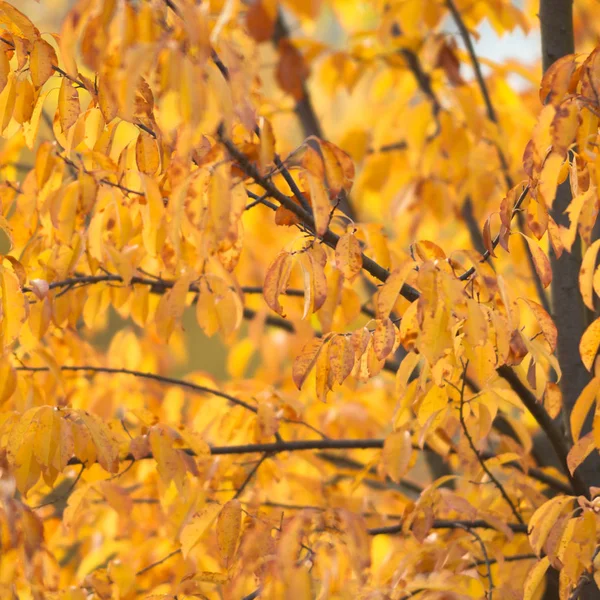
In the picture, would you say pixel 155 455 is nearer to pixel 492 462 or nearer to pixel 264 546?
pixel 264 546

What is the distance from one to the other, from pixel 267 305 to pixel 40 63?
2.15 ft

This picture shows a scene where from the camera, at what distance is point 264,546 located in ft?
4.18

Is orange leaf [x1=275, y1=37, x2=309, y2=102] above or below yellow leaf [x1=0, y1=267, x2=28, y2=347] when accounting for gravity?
above

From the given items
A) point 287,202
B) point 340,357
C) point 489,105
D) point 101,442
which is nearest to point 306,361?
point 340,357

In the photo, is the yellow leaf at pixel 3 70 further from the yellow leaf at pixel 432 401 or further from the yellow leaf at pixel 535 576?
the yellow leaf at pixel 535 576

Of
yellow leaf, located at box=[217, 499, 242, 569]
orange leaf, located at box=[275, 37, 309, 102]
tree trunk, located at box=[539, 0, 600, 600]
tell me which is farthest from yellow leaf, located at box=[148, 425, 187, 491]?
orange leaf, located at box=[275, 37, 309, 102]

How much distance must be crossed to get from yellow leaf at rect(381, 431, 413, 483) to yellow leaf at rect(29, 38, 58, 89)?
0.92 m

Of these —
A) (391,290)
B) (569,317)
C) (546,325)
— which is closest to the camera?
(391,290)

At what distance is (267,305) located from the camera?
1.57 meters

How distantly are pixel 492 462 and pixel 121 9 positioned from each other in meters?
1.23

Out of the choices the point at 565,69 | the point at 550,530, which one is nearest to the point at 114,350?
the point at 550,530

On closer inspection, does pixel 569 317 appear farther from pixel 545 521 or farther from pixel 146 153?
pixel 146 153

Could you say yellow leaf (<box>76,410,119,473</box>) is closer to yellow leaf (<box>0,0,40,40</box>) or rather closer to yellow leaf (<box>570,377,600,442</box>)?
yellow leaf (<box>0,0,40,40</box>)

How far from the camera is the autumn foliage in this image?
3.39 feet
